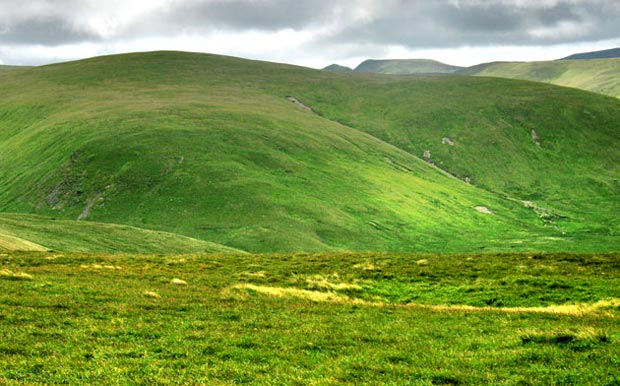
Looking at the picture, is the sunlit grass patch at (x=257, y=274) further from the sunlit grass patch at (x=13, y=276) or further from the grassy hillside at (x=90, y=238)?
the grassy hillside at (x=90, y=238)

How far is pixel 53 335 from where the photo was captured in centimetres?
1867

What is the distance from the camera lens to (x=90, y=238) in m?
68.8

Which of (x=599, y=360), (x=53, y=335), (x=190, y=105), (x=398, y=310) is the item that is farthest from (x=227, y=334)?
(x=190, y=105)

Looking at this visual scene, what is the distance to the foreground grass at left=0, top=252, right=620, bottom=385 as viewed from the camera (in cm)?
1500

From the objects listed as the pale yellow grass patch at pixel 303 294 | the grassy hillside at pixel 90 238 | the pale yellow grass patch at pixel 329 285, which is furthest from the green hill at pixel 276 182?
the pale yellow grass patch at pixel 329 285

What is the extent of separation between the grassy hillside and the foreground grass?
2266cm

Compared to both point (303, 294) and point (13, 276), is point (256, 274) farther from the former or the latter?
point (13, 276)

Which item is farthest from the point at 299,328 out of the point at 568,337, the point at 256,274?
the point at 256,274

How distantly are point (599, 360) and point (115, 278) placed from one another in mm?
29719

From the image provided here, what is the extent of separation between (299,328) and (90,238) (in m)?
56.4

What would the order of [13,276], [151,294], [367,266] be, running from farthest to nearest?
[367,266] → [13,276] → [151,294]

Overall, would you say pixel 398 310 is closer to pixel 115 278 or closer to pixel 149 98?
pixel 115 278

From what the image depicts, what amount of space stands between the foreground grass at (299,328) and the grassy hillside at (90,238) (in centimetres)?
2266

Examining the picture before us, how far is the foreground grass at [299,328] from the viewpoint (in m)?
15.0
